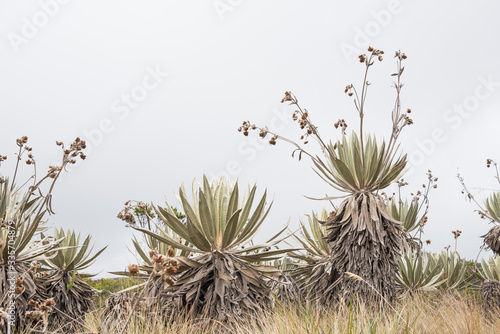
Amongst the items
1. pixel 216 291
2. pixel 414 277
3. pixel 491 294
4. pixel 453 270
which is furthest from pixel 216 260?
pixel 453 270

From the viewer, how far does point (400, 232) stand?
21.3 feet

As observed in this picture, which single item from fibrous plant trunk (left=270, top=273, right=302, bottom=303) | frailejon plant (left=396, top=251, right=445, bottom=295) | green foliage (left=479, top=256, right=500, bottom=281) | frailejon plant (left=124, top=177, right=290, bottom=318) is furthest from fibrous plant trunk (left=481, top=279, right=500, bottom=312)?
frailejon plant (left=124, top=177, right=290, bottom=318)

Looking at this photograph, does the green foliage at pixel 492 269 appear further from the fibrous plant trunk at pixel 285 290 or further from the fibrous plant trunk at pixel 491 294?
the fibrous plant trunk at pixel 285 290

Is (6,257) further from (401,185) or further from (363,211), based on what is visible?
(401,185)

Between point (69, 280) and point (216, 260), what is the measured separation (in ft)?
11.0

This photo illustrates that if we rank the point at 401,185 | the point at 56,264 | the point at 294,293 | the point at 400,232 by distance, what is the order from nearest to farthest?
the point at 294,293 → the point at 400,232 → the point at 56,264 → the point at 401,185

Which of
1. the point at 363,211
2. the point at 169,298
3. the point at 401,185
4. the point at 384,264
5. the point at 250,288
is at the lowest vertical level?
the point at 169,298

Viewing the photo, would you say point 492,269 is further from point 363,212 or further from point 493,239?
point 363,212

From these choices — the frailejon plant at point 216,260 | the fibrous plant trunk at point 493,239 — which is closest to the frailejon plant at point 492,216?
the fibrous plant trunk at point 493,239

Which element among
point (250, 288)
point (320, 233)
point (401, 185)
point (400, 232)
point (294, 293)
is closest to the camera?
point (250, 288)

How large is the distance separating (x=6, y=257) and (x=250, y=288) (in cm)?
282

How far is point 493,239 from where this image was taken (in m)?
10.1

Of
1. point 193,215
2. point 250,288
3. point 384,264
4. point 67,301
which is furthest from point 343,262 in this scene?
point 67,301

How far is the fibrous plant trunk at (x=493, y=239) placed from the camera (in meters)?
9.98
